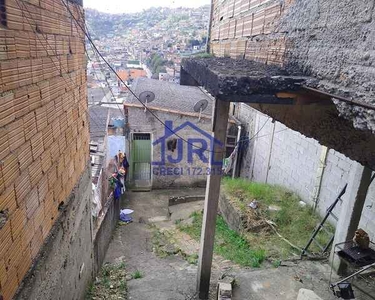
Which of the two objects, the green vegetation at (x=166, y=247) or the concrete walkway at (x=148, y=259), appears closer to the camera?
the concrete walkway at (x=148, y=259)

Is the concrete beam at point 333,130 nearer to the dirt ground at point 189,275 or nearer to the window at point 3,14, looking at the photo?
the window at point 3,14

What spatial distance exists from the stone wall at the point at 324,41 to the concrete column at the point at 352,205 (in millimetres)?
2838

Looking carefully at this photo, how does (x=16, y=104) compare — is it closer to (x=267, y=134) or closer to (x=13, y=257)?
(x=13, y=257)

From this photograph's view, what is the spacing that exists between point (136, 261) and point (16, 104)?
5.99 metres

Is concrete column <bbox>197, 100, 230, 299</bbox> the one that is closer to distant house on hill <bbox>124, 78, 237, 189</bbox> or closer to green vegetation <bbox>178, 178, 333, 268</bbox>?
green vegetation <bbox>178, 178, 333, 268</bbox>

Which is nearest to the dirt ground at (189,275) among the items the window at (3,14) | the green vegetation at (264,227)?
the green vegetation at (264,227)

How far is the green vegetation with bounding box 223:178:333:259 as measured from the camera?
681cm

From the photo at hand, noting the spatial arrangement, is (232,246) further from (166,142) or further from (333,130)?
(166,142)

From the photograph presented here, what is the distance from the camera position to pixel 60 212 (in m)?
3.75

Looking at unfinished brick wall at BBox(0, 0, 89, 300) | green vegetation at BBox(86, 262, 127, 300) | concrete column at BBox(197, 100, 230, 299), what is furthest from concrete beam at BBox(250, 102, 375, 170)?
green vegetation at BBox(86, 262, 127, 300)

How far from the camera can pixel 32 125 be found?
9.08ft

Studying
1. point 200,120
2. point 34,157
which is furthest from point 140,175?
point 34,157

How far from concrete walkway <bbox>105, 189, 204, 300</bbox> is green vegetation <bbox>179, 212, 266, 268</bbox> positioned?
938 mm

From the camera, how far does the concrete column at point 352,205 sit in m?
5.01
